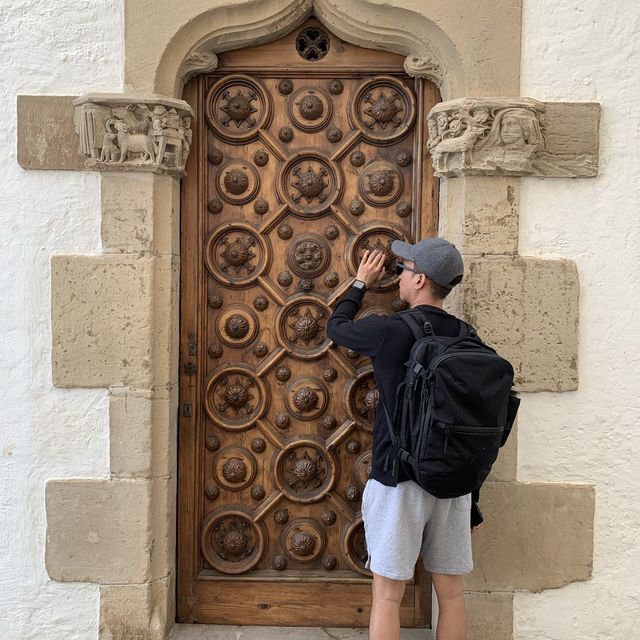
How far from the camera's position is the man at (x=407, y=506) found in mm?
2455

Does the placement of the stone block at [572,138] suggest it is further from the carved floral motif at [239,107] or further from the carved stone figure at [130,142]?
the carved stone figure at [130,142]

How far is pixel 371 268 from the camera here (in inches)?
113

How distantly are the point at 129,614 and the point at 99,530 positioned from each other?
38 cm

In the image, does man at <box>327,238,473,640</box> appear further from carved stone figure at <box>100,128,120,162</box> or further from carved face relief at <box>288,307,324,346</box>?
carved stone figure at <box>100,128,120,162</box>

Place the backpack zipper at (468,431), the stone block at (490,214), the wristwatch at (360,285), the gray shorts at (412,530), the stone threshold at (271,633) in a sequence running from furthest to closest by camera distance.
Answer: the stone threshold at (271,633) < the stone block at (490,214) < the wristwatch at (360,285) < the gray shorts at (412,530) < the backpack zipper at (468,431)

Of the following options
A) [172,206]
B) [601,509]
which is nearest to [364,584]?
[601,509]

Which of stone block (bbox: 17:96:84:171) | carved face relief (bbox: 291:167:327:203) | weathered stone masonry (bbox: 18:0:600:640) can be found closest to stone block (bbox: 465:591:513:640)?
weathered stone masonry (bbox: 18:0:600:640)

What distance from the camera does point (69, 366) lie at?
2.92 meters

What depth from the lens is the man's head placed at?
2.52 meters

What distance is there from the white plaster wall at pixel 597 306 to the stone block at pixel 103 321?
1.60m

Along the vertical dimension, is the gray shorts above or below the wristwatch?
below

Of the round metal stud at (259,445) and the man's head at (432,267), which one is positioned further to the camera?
the round metal stud at (259,445)

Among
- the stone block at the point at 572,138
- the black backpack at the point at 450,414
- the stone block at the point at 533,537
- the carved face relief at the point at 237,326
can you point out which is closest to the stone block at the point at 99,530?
the carved face relief at the point at 237,326

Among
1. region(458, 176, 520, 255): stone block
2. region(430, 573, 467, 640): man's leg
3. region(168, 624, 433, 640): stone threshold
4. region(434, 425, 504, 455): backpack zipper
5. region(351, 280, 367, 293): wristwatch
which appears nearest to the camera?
region(434, 425, 504, 455): backpack zipper
